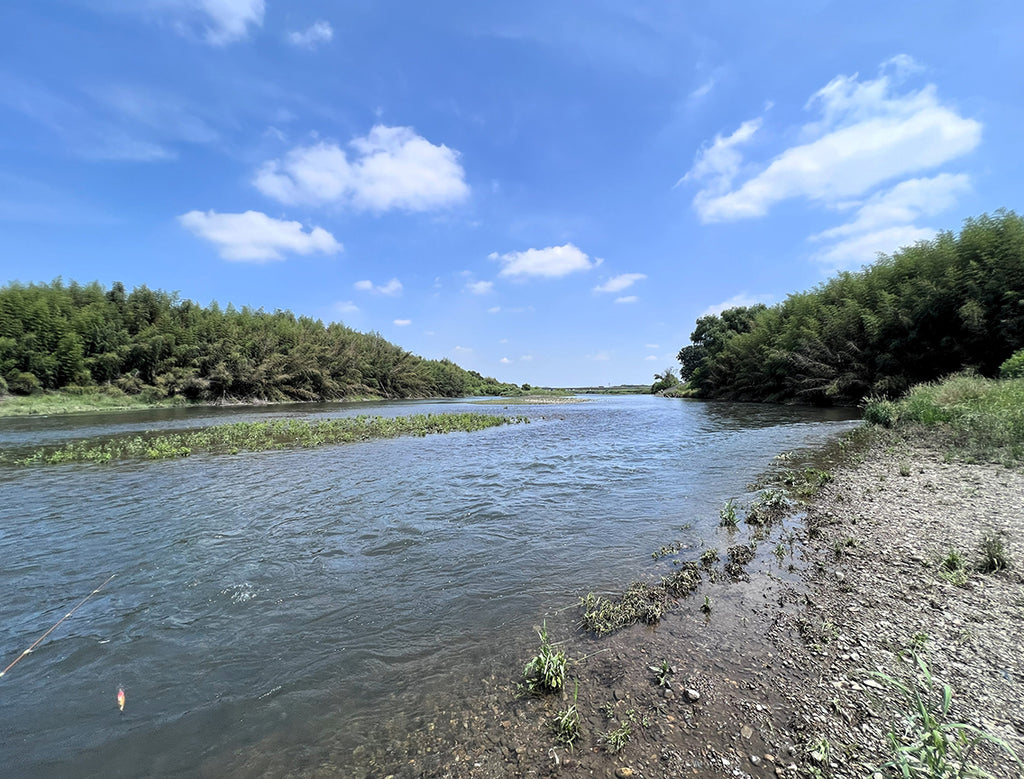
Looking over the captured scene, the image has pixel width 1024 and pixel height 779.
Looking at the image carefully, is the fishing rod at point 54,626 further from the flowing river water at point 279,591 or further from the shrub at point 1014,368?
the shrub at point 1014,368

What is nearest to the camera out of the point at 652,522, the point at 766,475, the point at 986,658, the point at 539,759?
the point at 539,759

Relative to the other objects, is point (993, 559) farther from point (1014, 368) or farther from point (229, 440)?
point (229, 440)

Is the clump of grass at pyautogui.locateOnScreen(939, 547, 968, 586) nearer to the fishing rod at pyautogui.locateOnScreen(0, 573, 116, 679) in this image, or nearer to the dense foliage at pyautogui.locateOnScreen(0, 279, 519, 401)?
the fishing rod at pyautogui.locateOnScreen(0, 573, 116, 679)

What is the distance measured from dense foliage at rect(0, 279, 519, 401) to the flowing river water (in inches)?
1336

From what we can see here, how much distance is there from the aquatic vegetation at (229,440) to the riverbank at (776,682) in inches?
664

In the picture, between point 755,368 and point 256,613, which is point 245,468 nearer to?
point 256,613

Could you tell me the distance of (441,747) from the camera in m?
3.08

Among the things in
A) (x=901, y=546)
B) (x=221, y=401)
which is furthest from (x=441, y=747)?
(x=221, y=401)

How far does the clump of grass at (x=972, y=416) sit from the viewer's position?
1082cm

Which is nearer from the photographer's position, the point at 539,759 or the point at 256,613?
the point at 539,759

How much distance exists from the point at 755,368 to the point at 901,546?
168ft

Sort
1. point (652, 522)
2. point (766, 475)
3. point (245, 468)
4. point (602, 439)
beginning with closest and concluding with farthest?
point (652, 522)
point (766, 475)
point (245, 468)
point (602, 439)

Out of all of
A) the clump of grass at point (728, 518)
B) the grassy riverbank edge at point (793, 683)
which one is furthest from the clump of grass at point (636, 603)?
the clump of grass at point (728, 518)

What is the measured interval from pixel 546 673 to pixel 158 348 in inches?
2092
